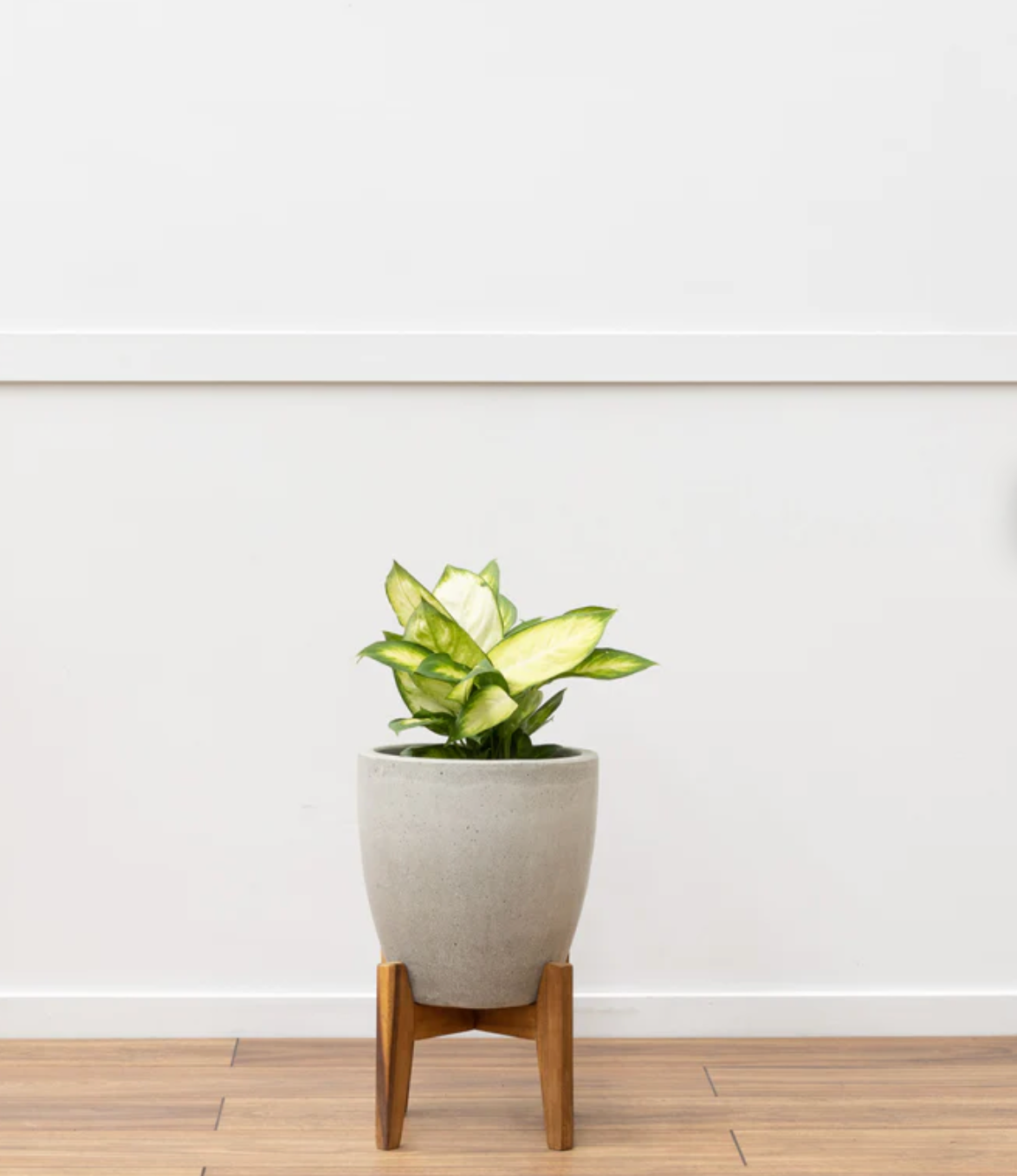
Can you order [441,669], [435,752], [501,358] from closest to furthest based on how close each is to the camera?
[441,669], [435,752], [501,358]

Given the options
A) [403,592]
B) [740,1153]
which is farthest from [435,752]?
[740,1153]

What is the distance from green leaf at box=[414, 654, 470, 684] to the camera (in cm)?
109

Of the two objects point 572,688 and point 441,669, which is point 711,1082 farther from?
point 441,669

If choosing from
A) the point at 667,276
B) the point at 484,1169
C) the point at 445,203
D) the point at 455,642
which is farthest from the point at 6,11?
the point at 484,1169

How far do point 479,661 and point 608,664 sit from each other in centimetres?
12

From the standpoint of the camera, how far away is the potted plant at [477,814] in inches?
43.8

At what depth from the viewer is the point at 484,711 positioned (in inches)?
43.5

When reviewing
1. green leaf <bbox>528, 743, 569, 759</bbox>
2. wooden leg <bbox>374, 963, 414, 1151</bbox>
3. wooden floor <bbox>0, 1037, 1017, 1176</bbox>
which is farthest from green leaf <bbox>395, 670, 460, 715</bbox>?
wooden floor <bbox>0, 1037, 1017, 1176</bbox>

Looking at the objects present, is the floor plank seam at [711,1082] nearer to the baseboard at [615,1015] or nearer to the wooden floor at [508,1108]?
the wooden floor at [508,1108]

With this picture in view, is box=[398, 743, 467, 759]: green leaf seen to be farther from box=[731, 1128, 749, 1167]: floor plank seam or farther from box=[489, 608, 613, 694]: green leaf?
box=[731, 1128, 749, 1167]: floor plank seam

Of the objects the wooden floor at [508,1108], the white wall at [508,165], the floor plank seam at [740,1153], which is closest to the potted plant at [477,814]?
the wooden floor at [508,1108]

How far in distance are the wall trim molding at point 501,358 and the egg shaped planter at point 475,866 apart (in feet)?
1.63

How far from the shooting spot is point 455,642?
112 centimetres

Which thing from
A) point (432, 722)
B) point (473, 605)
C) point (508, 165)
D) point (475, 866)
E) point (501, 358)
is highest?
point (508, 165)
